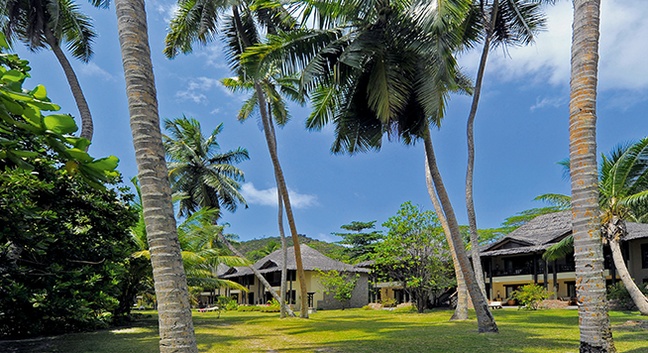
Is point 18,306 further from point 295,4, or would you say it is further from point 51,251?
point 295,4

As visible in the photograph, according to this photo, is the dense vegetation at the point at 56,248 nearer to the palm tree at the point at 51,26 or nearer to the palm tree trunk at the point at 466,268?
the palm tree at the point at 51,26

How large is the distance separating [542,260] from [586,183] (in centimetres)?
2805

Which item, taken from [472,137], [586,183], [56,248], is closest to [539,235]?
[472,137]

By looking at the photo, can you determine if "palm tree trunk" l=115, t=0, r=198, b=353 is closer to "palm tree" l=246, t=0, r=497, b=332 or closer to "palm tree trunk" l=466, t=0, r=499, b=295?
"palm tree" l=246, t=0, r=497, b=332

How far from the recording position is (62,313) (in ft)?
Answer: 34.3

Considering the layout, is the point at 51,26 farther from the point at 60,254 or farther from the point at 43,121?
the point at 43,121

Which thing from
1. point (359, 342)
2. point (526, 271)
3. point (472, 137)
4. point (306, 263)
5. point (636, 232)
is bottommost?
Result: point (526, 271)

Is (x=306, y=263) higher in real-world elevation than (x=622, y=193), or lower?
lower

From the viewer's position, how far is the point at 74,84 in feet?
53.6

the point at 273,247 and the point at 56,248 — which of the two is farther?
the point at 273,247

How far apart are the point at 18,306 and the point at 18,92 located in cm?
1162

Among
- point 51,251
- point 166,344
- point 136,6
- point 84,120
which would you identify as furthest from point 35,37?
point 166,344

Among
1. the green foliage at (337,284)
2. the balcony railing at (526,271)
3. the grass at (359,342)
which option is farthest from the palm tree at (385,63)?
the balcony railing at (526,271)

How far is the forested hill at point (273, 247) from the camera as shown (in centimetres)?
5011
